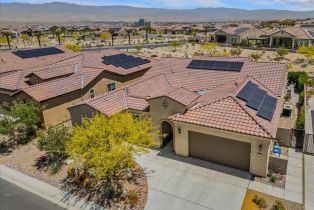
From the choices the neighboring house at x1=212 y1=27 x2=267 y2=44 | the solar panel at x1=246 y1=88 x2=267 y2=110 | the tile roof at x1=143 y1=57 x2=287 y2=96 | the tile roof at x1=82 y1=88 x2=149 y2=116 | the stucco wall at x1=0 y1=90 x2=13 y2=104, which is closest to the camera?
the solar panel at x1=246 y1=88 x2=267 y2=110

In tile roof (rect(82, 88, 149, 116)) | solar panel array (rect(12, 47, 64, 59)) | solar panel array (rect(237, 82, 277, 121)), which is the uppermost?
solar panel array (rect(12, 47, 64, 59))

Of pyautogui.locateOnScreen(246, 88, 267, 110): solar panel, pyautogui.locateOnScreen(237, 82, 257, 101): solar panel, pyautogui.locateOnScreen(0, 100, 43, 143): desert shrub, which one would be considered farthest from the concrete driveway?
pyautogui.locateOnScreen(0, 100, 43, 143): desert shrub

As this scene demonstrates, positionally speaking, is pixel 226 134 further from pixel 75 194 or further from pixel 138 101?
pixel 75 194

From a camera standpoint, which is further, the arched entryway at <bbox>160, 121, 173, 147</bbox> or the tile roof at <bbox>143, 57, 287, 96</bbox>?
the tile roof at <bbox>143, 57, 287, 96</bbox>

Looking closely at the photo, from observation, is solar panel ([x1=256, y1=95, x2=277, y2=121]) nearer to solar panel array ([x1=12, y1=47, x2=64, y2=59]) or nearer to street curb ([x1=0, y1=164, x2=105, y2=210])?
street curb ([x1=0, y1=164, x2=105, y2=210])

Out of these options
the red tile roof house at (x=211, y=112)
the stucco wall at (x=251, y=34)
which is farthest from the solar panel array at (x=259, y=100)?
the stucco wall at (x=251, y=34)

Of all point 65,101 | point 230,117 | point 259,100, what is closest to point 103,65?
point 65,101
